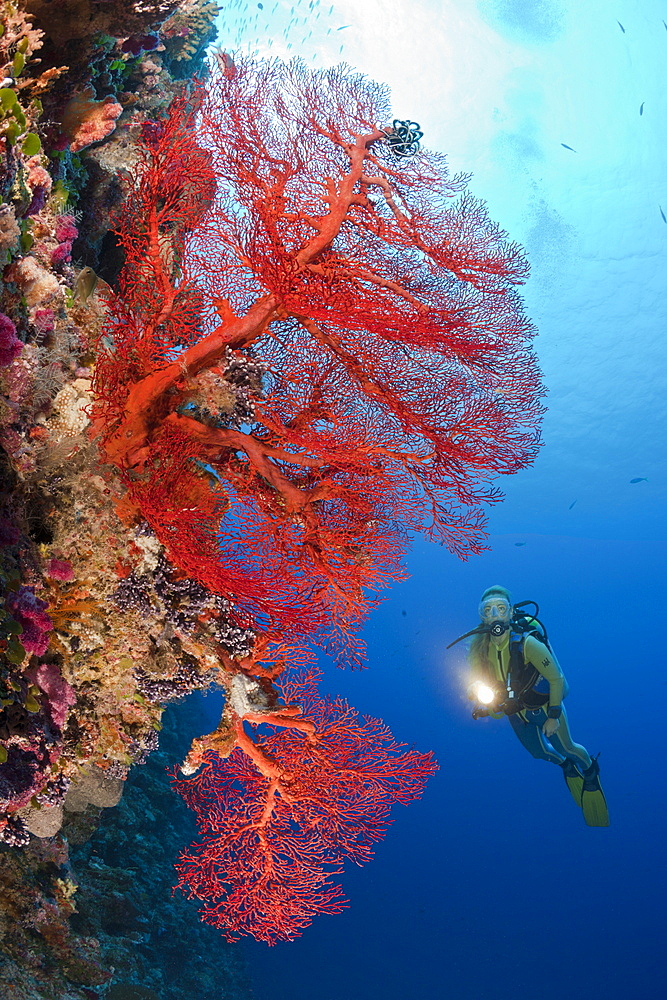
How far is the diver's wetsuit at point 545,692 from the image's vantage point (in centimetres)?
974

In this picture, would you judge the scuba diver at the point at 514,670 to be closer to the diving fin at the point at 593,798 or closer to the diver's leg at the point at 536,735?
the diver's leg at the point at 536,735

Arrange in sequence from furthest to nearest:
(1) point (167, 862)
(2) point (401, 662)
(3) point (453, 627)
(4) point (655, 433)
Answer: (3) point (453, 627) < (2) point (401, 662) < (4) point (655, 433) < (1) point (167, 862)

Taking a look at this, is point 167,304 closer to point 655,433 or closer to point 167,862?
point 167,862

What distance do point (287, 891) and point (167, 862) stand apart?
9816mm

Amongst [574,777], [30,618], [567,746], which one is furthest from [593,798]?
[30,618]

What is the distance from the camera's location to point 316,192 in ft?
12.4

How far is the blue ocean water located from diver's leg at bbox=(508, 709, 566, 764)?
17.5 metres

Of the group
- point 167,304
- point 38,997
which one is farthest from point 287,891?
point 167,304


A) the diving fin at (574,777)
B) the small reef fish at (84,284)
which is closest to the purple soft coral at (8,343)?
the small reef fish at (84,284)

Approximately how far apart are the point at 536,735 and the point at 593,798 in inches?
68.7

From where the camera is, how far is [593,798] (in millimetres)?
11016

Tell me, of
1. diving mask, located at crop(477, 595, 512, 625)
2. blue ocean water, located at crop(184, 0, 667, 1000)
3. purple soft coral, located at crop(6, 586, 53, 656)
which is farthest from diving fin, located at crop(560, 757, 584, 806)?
blue ocean water, located at crop(184, 0, 667, 1000)

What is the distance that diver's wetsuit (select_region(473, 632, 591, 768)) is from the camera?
974cm

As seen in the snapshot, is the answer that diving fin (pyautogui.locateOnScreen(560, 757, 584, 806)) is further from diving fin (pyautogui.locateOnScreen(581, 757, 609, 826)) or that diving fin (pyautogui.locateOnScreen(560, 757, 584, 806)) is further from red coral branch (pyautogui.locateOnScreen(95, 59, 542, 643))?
red coral branch (pyautogui.locateOnScreen(95, 59, 542, 643))
